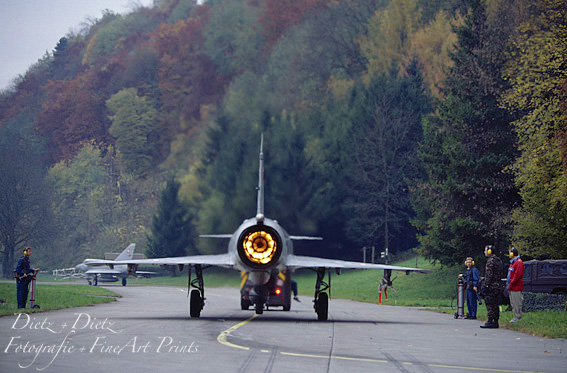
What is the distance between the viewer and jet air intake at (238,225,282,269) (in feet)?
66.2

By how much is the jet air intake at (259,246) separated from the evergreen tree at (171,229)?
50695 millimetres

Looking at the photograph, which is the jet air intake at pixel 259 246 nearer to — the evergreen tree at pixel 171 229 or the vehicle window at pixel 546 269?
the vehicle window at pixel 546 269

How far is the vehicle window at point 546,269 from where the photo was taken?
2970 cm

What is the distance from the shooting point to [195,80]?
91938 mm

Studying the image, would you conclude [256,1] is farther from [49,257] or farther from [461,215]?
[461,215]

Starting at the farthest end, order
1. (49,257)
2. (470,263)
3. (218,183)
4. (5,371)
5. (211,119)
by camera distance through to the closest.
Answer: (49,257) → (211,119) → (218,183) → (470,263) → (5,371)

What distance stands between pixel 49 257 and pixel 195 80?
85.1ft

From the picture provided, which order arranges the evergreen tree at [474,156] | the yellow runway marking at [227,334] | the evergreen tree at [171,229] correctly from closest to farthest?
the yellow runway marking at [227,334] < the evergreen tree at [474,156] < the evergreen tree at [171,229]

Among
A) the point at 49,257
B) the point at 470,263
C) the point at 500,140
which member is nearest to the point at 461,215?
the point at 500,140

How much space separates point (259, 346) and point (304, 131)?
52.2 m

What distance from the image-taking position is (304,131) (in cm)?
6544

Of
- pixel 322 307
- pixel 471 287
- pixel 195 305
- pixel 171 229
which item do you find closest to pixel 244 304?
pixel 195 305

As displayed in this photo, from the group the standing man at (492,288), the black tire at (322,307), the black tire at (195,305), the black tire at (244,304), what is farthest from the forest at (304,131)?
the black tire at (195,305)

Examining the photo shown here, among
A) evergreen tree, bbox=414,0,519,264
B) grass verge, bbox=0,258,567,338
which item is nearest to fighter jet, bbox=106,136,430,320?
grass verge, bbox=0,258,567,338
